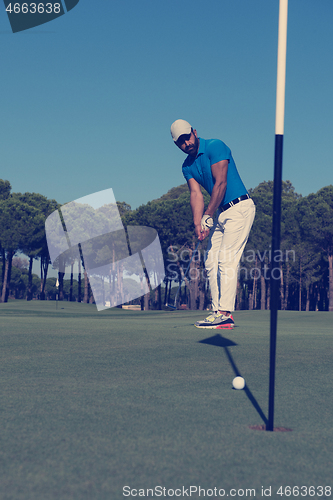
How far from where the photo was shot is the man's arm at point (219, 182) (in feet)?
21.0

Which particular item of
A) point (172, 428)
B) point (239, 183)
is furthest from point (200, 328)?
point (172, 428)

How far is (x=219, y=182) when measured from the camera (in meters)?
6.41

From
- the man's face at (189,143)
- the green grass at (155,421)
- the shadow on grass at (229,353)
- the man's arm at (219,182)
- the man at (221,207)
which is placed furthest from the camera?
the man's face at (189,143)

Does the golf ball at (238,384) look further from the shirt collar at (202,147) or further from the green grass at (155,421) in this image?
the shirt collar at (202,147)

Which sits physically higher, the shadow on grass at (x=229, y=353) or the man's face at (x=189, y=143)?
the man's face at (x=189, y=143)

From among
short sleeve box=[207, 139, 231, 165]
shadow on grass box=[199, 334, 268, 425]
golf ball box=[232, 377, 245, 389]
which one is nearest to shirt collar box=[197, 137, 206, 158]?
short sleeve box=[207, 139, 231, 165]

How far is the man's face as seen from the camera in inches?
260

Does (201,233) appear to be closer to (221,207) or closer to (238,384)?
(221,207)

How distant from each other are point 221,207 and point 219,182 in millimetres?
462

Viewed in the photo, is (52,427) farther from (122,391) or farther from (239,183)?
(239,183)

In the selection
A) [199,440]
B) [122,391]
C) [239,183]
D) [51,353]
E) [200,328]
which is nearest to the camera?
[199,440]

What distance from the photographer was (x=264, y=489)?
1.80 meters

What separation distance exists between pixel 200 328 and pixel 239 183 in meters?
2.26

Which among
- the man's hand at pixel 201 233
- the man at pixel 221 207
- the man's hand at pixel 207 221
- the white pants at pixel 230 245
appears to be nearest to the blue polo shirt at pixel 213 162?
the man at pixel 221 207
